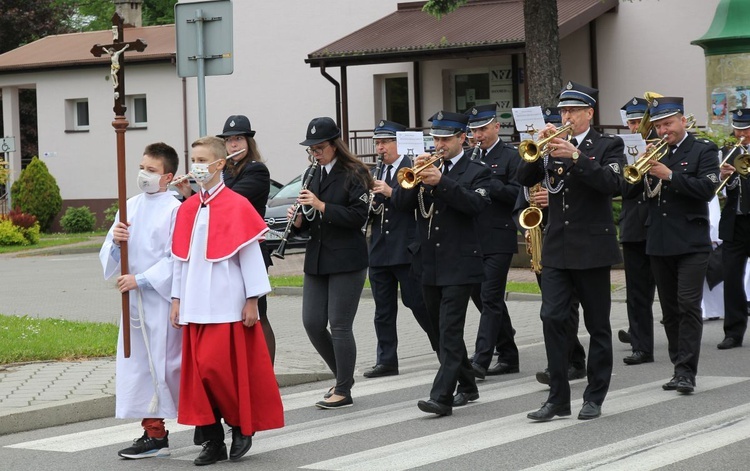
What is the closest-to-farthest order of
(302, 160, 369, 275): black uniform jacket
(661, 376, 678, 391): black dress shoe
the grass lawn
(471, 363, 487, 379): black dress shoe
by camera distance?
(302, 160, 369, 275): black uniform jacket < (661, 376, 678, 391): black dress shoe < (471, 363, 487, 379): black dress shoe < the grass lawn

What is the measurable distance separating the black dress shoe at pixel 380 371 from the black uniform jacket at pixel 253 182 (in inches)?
86.8

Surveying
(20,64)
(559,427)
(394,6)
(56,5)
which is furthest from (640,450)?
(56,5)

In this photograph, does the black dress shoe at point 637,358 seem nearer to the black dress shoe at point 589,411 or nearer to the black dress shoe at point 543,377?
the black dress shoe at point 543,377

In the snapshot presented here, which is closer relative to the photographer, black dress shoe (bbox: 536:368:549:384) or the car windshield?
black dress shoe (bbox: 536:368:549:384)

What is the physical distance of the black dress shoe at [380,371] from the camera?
10.9 m

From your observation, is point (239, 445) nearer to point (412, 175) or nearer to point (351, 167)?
point (412, 175)

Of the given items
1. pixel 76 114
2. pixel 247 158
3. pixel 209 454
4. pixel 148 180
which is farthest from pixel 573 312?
pixel 76 114

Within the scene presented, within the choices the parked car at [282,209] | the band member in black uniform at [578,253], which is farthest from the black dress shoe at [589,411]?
the parked car at [282,209]

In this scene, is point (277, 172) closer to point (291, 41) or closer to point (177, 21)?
point (291, 41)

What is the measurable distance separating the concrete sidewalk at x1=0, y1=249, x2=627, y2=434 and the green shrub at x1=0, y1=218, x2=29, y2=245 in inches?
555

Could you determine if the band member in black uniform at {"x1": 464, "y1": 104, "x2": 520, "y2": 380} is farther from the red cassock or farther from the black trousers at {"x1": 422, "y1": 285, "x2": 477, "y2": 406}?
the red cassock

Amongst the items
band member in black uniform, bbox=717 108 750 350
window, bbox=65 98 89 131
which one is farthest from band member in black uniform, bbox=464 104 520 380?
window, bbox=65 98 89 131

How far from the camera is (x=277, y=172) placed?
34.4 meters

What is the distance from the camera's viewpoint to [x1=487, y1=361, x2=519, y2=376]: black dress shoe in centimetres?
1066
